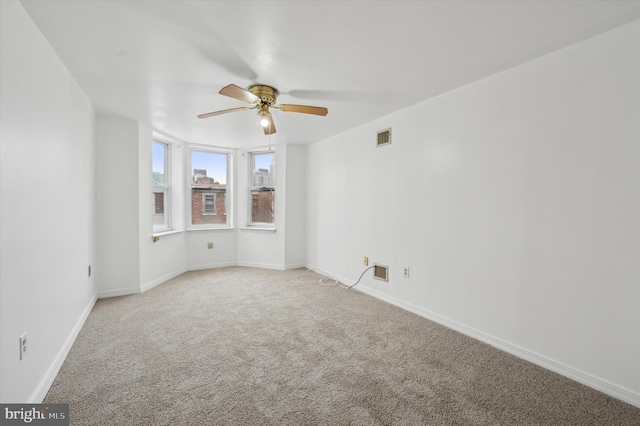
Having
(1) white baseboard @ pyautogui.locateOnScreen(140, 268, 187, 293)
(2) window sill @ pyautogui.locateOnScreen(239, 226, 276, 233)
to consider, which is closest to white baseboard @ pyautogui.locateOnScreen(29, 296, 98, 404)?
(1) white baseboard @ pyautogui.locateOnScreen(140, 268, 187, 293)

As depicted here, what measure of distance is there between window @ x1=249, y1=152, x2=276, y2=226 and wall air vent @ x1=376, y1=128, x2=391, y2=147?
2.54 meters

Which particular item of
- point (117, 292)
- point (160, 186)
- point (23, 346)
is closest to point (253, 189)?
point (160, 186)

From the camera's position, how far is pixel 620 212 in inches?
71.8

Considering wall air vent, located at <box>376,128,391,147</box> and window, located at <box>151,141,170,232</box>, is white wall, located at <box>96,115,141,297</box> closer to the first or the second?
window, located at <box>151,141,170,232</box>

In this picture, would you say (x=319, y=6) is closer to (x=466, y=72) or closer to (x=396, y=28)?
(x=396, y=28)

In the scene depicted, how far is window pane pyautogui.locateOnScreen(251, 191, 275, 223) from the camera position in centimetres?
567

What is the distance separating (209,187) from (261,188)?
98 cm

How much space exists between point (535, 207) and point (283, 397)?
230 centimetres

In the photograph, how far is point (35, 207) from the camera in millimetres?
1770

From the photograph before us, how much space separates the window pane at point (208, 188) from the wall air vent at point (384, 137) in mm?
3280

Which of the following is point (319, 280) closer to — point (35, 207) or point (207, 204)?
point (207, 204)

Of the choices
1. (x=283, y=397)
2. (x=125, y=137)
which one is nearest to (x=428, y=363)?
(x=283, y=397)

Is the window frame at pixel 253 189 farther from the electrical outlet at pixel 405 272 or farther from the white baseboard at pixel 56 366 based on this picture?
the white baseboard at pixel 56 366

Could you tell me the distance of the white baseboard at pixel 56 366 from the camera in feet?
5.77
